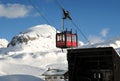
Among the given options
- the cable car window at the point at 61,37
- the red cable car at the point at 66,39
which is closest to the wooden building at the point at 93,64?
the red cable car at the point at 66,39

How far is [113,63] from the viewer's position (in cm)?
2117

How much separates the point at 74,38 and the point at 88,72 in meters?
7.39

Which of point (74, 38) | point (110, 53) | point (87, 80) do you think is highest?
point (74, 38)

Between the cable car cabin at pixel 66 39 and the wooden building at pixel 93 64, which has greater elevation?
the cable car cabin at pixel 66 39

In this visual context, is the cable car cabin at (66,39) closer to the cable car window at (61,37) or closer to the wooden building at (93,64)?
the cable car window at (61,37)

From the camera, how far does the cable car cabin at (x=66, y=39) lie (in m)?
28.7

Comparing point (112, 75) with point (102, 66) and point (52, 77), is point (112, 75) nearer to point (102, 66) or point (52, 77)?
point (102, 66)

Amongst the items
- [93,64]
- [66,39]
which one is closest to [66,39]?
[66,39]

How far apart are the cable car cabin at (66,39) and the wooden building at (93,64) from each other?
6.14 m

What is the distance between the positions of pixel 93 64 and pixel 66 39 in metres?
6.56

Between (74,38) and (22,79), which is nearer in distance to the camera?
(22,79)

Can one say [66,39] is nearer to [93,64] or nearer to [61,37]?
[61,37]

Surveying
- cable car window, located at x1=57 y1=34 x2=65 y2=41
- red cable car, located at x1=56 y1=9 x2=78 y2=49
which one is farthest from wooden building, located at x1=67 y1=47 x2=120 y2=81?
cable car window, located at x1=57 y1=34 x2=65 y2=41

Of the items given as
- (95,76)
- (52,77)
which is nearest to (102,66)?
(95,76)
